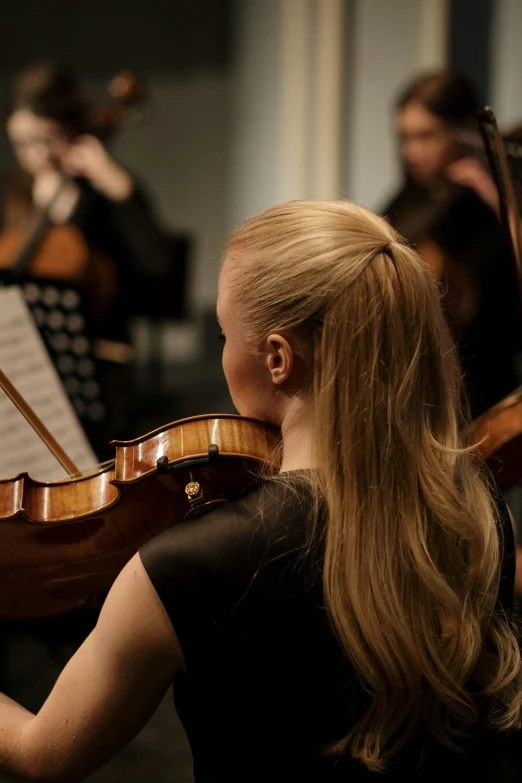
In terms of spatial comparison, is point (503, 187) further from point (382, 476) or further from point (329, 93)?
point (329, 93)

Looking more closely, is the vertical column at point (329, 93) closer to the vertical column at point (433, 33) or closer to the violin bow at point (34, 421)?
the vertical column at point (433, 33)

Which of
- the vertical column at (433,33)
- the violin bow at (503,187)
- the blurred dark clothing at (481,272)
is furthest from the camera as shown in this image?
the vertical column at (433,33)

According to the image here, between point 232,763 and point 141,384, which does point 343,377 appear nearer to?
point 232,763

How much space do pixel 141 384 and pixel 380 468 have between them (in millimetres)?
3236

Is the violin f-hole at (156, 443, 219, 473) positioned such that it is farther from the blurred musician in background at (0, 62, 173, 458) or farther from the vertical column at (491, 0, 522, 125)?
the vertical column at (491, 0, 522, 125)

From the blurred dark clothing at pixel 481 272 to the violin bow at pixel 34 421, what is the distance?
1.13 meters

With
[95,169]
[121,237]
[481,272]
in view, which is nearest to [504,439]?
[481,272]

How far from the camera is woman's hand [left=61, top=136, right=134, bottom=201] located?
2807mm

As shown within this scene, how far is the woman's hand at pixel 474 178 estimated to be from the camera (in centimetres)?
232

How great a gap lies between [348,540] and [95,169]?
2247 millimetres

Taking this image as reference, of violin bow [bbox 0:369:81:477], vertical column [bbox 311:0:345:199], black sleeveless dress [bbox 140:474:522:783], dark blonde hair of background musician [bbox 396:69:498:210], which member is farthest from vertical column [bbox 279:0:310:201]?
black sleeveless dress [bbox 140:474:522:783]

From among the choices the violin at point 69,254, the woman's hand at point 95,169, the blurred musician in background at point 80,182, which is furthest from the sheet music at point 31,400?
the woman's hand at point 95,169

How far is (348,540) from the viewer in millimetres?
783

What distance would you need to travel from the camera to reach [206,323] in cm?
438
